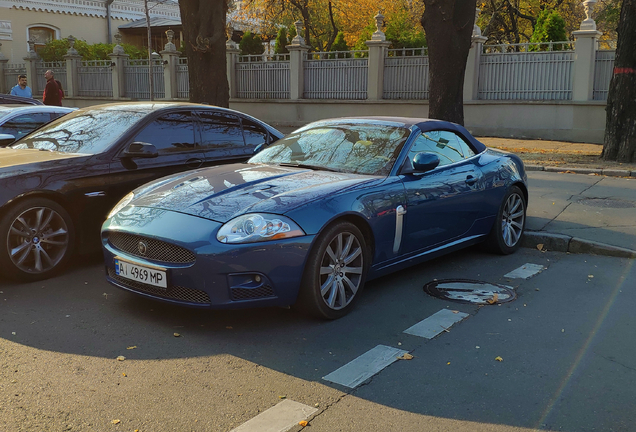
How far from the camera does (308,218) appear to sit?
456cm

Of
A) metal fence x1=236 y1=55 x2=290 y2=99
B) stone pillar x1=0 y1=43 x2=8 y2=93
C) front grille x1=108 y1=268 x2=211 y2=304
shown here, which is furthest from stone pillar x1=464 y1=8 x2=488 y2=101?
stone pillar x1=0 y1=43 x2=8 y2=93

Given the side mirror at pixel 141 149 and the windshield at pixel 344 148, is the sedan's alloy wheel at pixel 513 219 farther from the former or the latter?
the side mirror at pixel 141 149

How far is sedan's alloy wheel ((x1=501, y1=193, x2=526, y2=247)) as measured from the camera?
689cm

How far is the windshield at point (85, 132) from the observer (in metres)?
6.37

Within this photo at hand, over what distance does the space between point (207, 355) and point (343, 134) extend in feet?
8.93

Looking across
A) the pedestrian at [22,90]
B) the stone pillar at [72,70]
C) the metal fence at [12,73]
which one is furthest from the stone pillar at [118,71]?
the pedestrian at [22,90]

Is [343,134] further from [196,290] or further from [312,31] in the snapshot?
[312,31]

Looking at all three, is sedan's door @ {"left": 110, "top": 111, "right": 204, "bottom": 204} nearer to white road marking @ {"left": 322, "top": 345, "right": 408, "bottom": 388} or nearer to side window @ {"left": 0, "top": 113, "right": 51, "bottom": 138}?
side window @ {"left": 0, "top": 113, "right": 51, "bottom": 138}

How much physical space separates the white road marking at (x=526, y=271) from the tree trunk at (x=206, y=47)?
35.0 ft

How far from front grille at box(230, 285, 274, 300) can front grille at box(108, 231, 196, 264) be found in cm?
37

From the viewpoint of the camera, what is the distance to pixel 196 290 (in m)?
4.41

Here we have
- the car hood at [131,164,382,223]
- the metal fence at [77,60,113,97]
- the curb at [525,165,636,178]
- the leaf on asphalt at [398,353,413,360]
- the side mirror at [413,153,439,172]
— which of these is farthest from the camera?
the metal fence at [77,60,113,97]

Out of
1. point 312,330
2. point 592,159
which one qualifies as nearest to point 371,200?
point 312,330

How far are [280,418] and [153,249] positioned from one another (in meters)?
1.80
